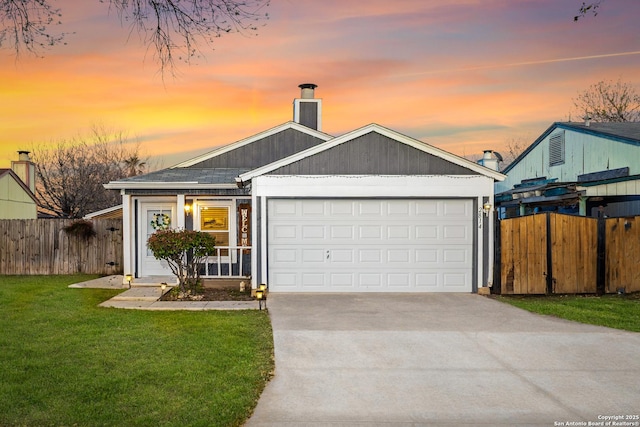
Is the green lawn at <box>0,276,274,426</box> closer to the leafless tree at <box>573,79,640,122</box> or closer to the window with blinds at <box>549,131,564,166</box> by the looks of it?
the window with blinds at <box>549,131,564,166</box>

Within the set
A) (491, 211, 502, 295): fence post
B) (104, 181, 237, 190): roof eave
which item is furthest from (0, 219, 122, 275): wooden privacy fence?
(491, 211, 502, 295): fence post

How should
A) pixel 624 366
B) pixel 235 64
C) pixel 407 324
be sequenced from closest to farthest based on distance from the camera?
pixel 624 366
pixel 407 324
pixel 235 64

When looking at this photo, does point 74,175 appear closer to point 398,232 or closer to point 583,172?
point 398,232

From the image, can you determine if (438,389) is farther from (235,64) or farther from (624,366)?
(235,64)

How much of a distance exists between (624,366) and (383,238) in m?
6.34

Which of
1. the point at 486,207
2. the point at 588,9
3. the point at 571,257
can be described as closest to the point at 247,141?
the point at 486,207

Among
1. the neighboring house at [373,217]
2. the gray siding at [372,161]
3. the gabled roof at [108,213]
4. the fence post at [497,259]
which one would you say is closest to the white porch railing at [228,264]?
the neighboring house at [373,217]

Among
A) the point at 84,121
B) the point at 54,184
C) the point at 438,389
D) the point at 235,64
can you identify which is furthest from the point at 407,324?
the point at 54,184

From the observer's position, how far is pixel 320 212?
12.0 m

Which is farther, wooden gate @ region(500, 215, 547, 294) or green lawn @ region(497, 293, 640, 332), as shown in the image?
wooden gate @ region(500, 215, 547, 294)

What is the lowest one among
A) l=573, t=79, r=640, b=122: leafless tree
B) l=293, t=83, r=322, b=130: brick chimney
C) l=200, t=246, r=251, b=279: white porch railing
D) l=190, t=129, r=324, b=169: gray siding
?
l=200, t=246, r=251, b=279: white porch railing

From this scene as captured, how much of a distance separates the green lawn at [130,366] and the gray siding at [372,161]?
12.9 ft

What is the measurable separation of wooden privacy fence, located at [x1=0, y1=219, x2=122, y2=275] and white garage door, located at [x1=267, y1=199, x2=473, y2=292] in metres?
7.41

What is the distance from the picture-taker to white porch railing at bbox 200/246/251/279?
13438mm
